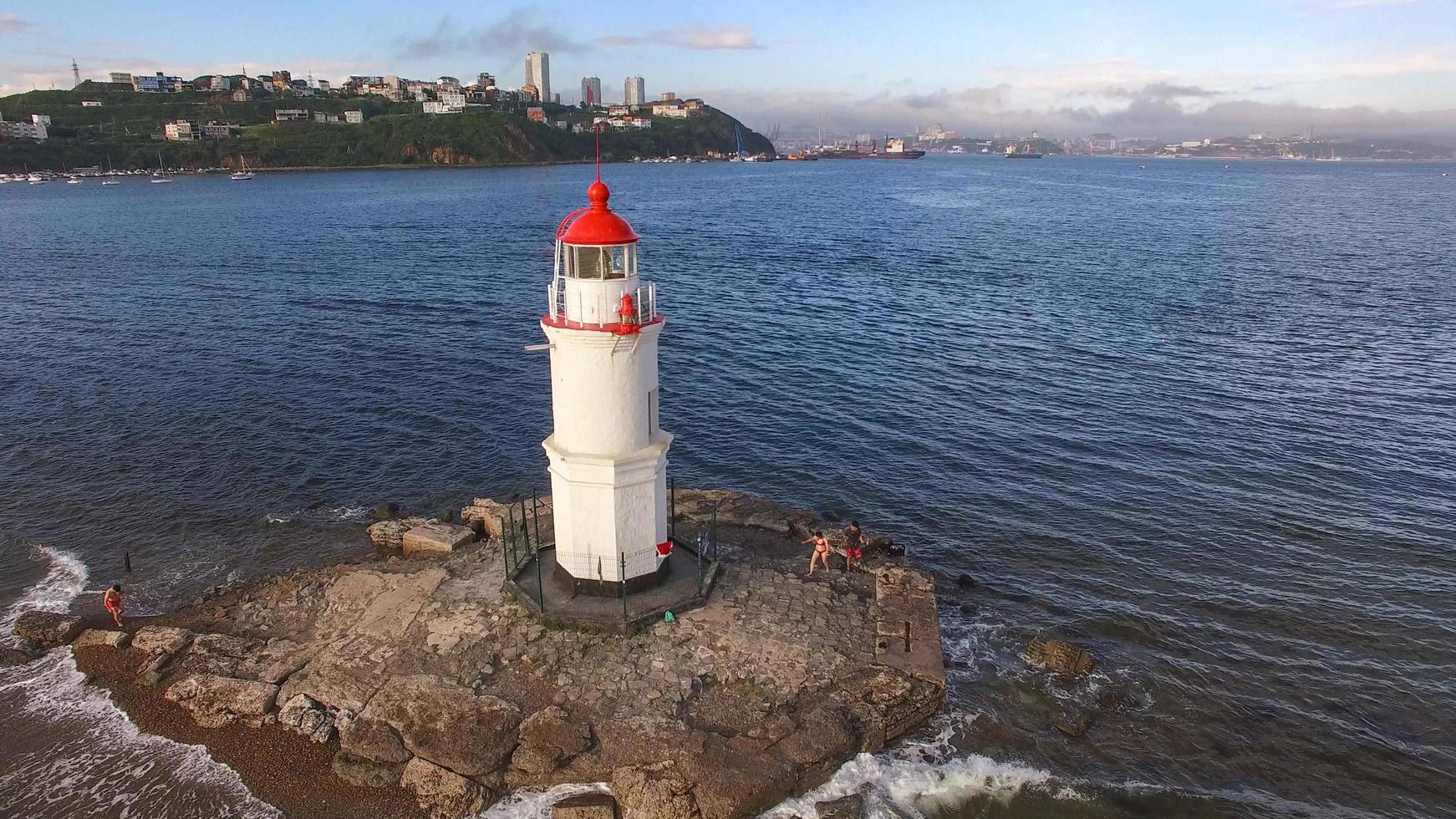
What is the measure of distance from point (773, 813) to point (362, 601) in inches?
399

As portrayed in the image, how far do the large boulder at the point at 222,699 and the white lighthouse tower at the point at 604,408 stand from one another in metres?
5.95

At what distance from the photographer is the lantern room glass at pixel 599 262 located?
47.4 feet

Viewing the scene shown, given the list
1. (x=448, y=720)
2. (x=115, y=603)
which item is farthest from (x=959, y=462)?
(x=115, y=603)

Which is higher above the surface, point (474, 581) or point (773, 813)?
point (474, 581)

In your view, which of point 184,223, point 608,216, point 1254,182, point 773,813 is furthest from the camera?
point 1254,182

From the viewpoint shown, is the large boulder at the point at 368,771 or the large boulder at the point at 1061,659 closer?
the large boulder at the point at 368,771

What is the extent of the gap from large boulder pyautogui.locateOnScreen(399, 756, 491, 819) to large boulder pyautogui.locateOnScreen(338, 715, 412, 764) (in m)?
0.45

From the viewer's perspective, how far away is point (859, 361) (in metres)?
41.1

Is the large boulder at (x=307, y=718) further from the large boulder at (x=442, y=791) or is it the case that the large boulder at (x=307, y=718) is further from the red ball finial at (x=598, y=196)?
the red ball finial at (x=598, y=196)

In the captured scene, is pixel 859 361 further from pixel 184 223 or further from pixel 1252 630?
pixel 184 223

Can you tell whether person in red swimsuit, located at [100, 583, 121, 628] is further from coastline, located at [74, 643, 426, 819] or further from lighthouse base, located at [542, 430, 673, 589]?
lighthouse base, located at [542, 430, 673, 589]

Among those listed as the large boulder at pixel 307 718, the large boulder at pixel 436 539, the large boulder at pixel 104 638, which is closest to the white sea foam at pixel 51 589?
the large boulder at pixel 104 638

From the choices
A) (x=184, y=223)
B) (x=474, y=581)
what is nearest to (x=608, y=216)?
(x=474, y=581)

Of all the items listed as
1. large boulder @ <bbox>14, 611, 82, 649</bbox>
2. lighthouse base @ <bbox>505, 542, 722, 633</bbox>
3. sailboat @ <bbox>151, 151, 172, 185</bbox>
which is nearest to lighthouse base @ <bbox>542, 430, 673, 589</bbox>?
lighthouse base @ <bbox>505, 542, 722, 633</bbox>
